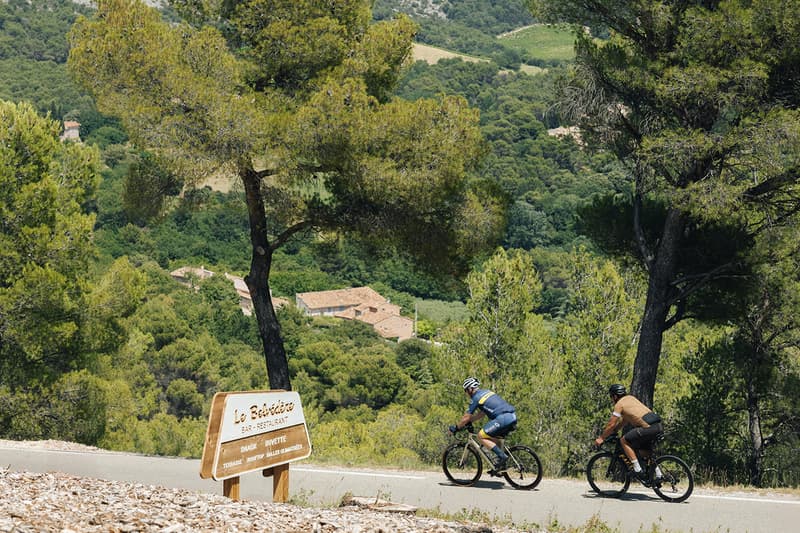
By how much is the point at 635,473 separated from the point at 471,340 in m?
11.9

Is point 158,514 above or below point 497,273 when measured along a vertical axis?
below

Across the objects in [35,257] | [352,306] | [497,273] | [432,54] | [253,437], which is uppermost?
[432,54]

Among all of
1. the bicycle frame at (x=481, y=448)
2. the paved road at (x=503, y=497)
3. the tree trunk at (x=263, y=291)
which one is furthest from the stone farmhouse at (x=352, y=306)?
the bicycle frame at (x=481, y=448)

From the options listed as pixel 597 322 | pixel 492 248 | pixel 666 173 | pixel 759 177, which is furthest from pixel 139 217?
pixel 597 322

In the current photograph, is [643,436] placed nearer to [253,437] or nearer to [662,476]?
[662,476]

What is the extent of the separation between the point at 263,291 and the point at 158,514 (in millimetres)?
7758

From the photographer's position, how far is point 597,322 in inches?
873

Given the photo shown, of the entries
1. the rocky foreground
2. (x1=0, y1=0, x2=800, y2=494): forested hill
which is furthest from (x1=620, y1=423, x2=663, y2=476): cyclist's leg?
(x1=0, y1=0, x2=800, y2=494): forested hill

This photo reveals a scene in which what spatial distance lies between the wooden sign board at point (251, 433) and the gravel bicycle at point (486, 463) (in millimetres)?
2261

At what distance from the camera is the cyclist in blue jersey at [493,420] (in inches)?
383

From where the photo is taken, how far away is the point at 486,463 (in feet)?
32.7

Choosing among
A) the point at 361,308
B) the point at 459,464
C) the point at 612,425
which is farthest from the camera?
the point at 361,308

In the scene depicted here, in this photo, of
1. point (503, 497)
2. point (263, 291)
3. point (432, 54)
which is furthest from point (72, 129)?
point (503, 497)

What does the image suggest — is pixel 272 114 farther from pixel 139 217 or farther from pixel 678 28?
pixel 678 28
